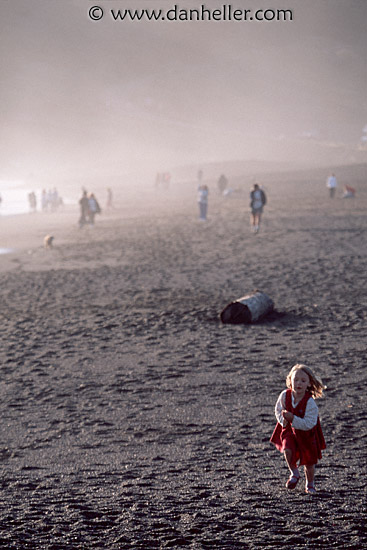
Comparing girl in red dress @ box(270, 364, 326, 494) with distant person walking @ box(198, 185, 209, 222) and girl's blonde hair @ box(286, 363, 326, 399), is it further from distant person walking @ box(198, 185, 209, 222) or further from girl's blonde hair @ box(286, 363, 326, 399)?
distant person walking @ box(198, 185, 209, 222)

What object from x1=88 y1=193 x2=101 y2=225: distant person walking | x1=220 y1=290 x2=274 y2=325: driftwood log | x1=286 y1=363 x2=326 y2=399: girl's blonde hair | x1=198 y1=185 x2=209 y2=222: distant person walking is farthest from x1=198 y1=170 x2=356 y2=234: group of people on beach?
x1=286 y1=363 x2=326 y2=399: girl's blonde hair

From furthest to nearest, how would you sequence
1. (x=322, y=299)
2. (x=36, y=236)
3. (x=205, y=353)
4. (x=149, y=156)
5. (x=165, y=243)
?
(x=149, y=156) → (x=36, y=236) → (x=165, y=243) → (x=322, y=299) → (x=205, y=353)

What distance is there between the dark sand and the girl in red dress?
17.3 inches

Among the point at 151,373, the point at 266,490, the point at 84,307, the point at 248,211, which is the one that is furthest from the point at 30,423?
the point at 248,211

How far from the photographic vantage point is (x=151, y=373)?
351 inches

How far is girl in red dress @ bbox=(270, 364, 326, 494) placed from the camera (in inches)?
197

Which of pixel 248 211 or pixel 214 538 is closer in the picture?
pixel 214 538

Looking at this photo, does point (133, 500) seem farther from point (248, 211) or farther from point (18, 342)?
point (248, 211)

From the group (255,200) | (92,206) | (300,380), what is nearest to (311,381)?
(300,380)

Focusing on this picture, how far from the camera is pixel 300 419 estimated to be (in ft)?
16.5

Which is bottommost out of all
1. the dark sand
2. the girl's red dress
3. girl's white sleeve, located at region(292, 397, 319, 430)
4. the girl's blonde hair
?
the dark sand

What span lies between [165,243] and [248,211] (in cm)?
1241

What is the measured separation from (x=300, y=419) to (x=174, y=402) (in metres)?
2.99

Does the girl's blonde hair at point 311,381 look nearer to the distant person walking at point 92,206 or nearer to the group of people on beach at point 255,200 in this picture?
the group of people on beach at point 255,200
